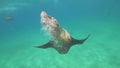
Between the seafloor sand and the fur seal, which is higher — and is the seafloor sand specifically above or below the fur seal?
above

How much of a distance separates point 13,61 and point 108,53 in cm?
746

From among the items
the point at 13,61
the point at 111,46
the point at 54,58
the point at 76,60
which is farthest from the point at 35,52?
the point at 111,46

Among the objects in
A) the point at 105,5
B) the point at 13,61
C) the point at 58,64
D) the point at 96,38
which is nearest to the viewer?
the point at 58,64

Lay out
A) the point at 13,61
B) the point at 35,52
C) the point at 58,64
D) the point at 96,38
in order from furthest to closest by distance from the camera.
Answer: the point at 96,38 → the point at 35,52 → the point at 13,61 → the point at 58,64

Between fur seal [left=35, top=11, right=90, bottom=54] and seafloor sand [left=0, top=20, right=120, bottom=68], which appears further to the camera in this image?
seafloor sand [left=0, top=20, right=120, bottom=68]

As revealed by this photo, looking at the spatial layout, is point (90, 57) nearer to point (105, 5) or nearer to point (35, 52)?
point (35, 52)

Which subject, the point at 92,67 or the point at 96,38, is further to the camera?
the point at 96,38

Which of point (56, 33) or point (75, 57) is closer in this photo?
point (56, 33)

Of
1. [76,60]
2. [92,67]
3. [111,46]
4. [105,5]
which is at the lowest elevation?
[92,67]

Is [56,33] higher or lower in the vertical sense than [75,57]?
lower

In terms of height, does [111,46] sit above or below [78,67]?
above

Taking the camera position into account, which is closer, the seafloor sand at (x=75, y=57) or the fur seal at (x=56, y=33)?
the fur seal at (x=56, y=33)

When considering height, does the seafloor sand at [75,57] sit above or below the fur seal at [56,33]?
above

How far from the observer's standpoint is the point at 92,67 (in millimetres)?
13734
